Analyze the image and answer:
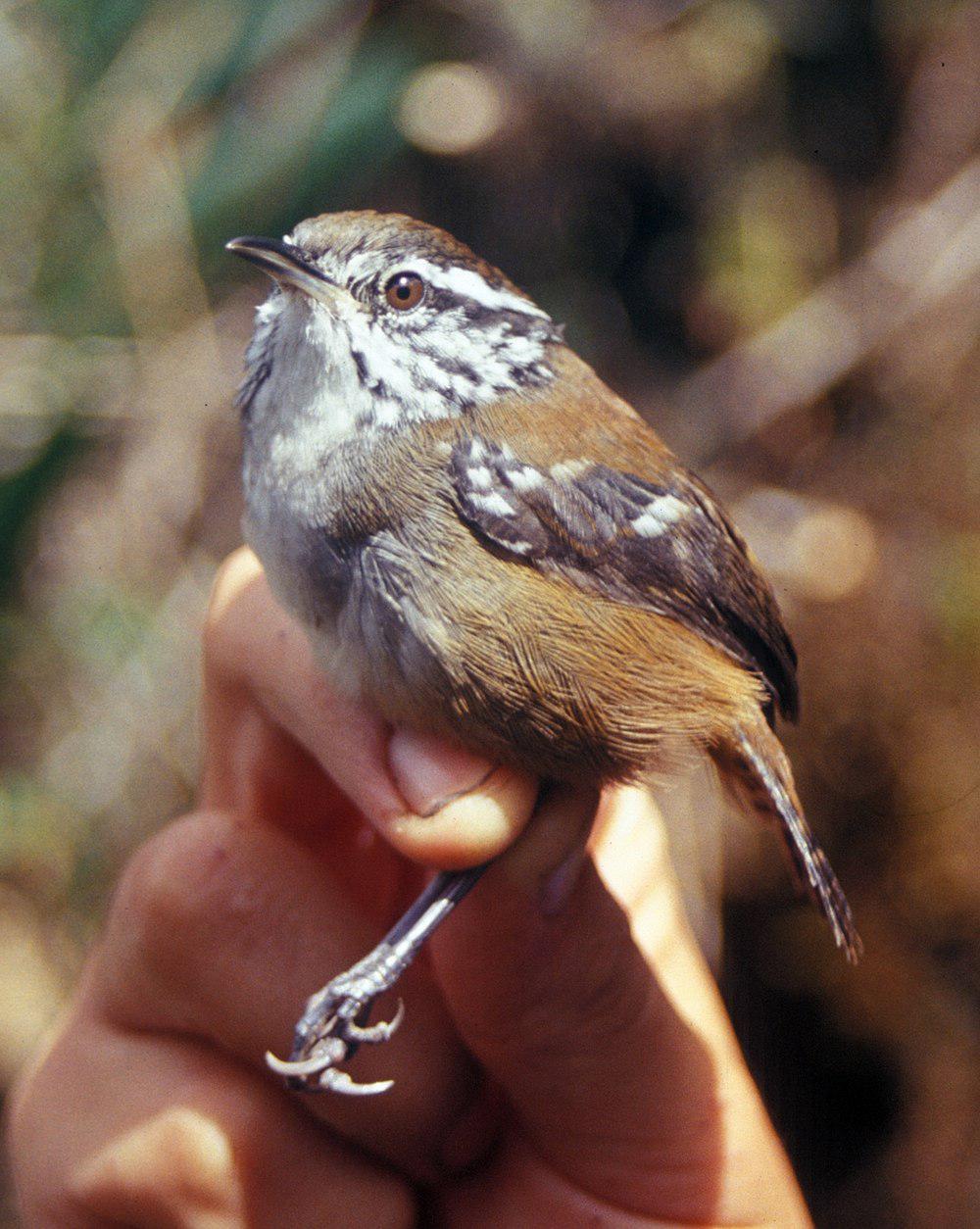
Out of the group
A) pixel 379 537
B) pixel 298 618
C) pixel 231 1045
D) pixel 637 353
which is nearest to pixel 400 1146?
pixel 231 1045

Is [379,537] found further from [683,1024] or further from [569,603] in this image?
[683,1024]

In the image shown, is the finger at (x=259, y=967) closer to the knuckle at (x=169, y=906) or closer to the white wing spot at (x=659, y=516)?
the knuckle at (x=169, y=906)

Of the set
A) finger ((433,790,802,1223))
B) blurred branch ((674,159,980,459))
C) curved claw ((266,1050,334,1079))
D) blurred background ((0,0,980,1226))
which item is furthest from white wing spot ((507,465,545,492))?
blurred branch ((674,159,980,459))

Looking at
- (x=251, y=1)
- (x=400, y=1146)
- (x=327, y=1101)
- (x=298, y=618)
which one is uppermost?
(x=251, y=1)

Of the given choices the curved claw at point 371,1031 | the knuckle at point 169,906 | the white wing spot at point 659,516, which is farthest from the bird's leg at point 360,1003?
the white wing spot at point 659,516

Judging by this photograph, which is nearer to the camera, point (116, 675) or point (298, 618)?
point (298, 618)

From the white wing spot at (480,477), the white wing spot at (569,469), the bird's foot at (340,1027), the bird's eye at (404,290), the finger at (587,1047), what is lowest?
the finger at (587,1047)
